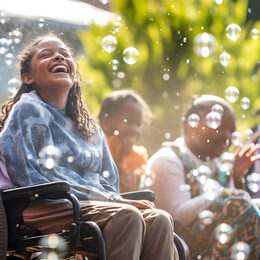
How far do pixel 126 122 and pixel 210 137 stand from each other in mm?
364

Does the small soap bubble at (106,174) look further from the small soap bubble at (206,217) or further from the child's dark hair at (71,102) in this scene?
the small soap bubble at (206,217)

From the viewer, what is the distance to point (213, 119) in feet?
6.84

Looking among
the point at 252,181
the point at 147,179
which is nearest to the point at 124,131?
the point at 147,179

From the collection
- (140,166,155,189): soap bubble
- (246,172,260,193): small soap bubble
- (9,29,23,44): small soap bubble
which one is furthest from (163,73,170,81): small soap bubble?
(9,29,23,44): small soap bubble

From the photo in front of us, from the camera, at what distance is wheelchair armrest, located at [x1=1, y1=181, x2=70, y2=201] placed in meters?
1.22

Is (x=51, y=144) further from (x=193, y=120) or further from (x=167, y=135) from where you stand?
(x=167, y=135)

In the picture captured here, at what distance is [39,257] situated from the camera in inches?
54.3

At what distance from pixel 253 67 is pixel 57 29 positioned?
2.22 meters

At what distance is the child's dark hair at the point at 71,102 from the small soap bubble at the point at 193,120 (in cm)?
59

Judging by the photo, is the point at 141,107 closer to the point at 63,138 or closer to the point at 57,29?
the point at 57,29

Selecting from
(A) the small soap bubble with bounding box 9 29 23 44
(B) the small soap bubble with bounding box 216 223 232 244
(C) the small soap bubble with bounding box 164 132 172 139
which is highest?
(A) the small soap bubble with bounding box 9 29 23 44

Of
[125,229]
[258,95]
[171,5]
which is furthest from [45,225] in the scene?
[258,95]

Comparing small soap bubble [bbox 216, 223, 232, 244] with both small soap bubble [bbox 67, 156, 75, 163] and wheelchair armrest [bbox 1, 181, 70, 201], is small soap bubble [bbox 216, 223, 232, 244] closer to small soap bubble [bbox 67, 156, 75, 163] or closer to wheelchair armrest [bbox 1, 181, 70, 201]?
small soap bubble [bbox 67, 156, 75, 163]

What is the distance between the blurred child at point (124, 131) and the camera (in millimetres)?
2062
